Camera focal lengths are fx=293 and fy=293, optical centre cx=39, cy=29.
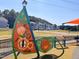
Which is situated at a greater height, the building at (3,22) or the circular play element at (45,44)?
the building at (3,22)

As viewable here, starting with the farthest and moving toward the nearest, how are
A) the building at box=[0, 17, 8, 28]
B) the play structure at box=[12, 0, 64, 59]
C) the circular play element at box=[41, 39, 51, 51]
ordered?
the building at box=[0, 17, 8, 28] < the circular play element at box=[41, 39, 51, 51] < the play structure at box=[12, 0, 64, 59]

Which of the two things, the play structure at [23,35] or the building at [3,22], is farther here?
the building at [3,22]

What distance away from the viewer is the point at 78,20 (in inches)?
1070

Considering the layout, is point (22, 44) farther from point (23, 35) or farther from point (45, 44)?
point (45, 44)

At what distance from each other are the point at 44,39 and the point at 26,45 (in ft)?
8.66

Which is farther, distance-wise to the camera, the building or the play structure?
the building

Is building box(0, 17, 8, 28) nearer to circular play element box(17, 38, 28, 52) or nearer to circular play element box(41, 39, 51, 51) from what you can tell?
circular play element box(41, 39, 51, 51)

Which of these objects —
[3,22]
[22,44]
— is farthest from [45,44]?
[3,22]

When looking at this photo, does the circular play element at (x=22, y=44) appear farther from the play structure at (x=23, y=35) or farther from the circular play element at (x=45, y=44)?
the circular play element at (x=45, y=44)

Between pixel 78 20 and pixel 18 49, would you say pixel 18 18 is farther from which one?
pixel 78 20

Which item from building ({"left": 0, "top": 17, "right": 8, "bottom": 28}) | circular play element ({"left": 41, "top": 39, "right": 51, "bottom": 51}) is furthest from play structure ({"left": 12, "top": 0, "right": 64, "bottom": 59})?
building ({"left": 0, "top": 17, "right": 8, "bottom": 28})

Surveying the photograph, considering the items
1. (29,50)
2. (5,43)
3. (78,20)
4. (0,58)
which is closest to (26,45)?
(29,50)

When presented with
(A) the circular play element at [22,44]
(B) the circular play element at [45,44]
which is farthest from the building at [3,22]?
(A) the circular play element at [22,44]

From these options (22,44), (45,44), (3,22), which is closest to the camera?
(22,44)
